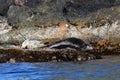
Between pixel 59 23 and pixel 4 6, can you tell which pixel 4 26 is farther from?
pixel 59 23

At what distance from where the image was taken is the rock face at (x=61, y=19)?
21.7 m

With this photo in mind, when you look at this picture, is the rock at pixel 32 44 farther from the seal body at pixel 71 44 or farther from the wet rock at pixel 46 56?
the wet rock at pixel 46 56

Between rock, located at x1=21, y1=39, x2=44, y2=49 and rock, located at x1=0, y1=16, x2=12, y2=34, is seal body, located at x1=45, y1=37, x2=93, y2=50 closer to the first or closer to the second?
rock, located at x1=21, y1=39, x2=44, y2=49

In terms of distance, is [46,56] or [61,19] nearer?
[46,56]

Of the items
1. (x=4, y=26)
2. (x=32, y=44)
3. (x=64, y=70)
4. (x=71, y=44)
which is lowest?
(x=64, y=70)

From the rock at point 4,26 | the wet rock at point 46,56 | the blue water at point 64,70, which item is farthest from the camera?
the rock at point 4,26

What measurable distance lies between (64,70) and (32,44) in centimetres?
583

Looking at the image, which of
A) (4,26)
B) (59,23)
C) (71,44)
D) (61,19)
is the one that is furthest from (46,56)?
(4,26)

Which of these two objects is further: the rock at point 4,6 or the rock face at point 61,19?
the rock at point 4,6

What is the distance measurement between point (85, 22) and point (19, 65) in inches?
258

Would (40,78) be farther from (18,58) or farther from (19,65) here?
(18,58)

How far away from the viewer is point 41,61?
17656 mm

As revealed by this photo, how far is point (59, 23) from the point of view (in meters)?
22.7

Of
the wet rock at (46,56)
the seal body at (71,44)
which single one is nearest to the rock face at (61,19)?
the seal body at (71,44)
